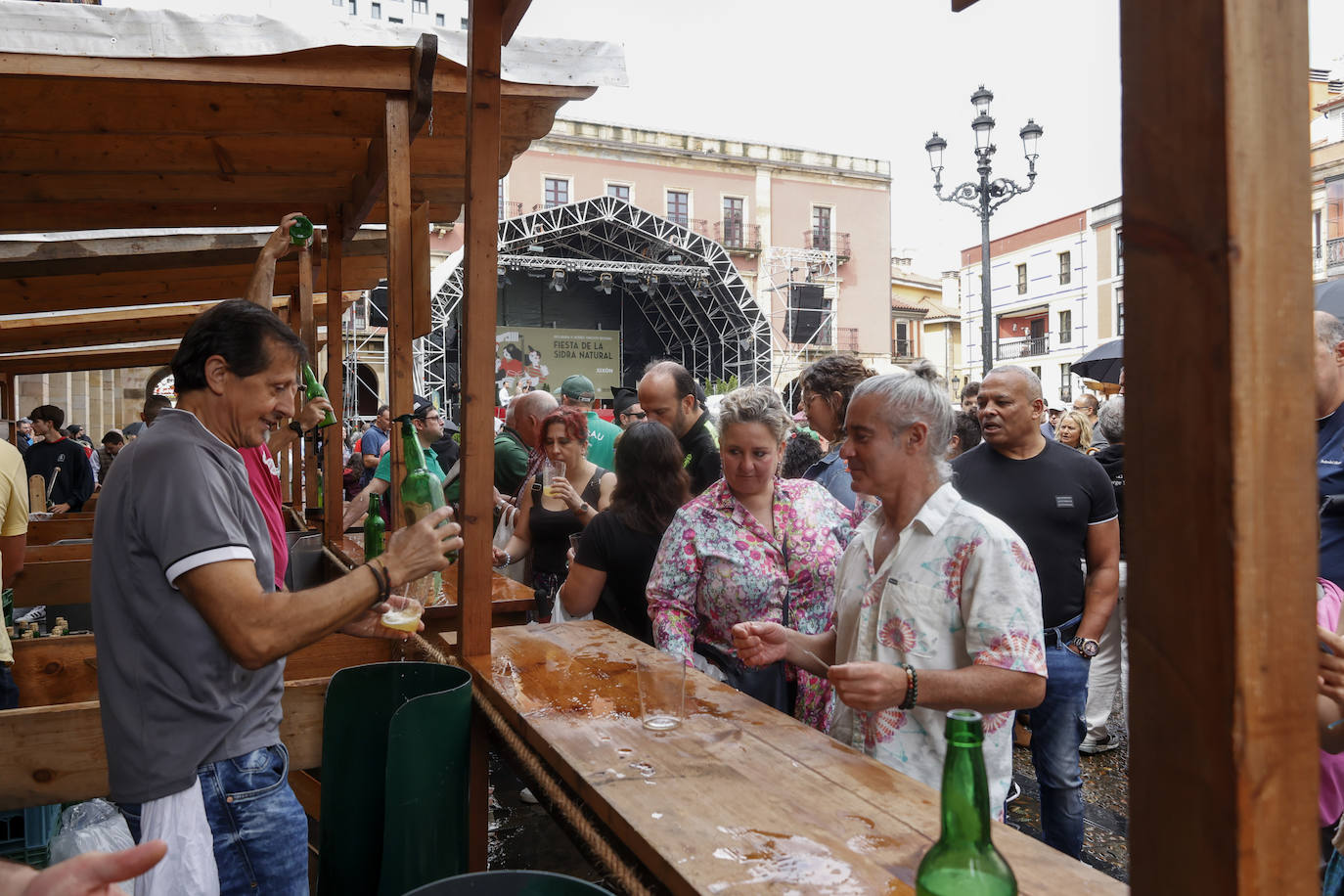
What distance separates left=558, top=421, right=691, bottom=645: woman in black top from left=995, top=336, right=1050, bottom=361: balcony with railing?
3678 centimetres

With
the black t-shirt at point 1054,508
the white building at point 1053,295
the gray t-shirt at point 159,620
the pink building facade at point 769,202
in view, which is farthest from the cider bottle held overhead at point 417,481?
the white building at point 1053,295

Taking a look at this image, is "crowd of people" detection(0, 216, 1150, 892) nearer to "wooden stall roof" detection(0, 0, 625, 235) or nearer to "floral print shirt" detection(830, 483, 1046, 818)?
"floral print shirt" detection(830, 483, 1046, 818)

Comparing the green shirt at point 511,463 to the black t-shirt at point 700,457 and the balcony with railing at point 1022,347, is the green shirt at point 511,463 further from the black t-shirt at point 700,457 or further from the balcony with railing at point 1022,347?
the balcony with railing at point 1022,347

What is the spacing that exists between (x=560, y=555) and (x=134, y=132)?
2.32 meters

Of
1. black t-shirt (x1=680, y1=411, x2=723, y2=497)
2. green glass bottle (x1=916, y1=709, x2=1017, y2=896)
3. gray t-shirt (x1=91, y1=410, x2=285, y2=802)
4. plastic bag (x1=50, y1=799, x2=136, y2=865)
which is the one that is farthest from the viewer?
black t-shirt (x1=680, y1=411, x2=723, y2=497)

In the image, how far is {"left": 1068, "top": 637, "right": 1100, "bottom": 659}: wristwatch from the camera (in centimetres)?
325

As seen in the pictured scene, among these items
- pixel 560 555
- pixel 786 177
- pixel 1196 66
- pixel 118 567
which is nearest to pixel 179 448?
pixel 118 567

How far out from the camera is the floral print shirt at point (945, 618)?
180cm

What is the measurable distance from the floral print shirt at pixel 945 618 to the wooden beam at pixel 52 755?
1.69 m

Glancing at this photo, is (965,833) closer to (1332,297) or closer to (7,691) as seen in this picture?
(7,691)

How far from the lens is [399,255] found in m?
3.36

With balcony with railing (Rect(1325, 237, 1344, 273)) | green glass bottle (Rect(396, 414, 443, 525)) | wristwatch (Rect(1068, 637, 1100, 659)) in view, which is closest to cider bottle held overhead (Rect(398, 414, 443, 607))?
green glass bottle (Rect(396, 414, 443, 525))

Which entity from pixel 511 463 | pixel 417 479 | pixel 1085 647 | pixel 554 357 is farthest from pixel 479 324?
pixel 554 357

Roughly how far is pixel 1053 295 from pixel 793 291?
37.9ft
